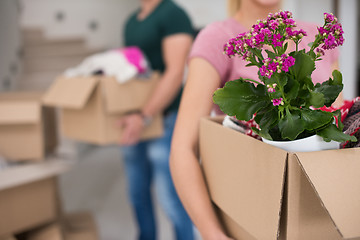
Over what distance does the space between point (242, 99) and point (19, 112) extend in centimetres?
127

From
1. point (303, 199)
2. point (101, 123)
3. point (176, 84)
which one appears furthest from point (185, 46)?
point (303, 199)

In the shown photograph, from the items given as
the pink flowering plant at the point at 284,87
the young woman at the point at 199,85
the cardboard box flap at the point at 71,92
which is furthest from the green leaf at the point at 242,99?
the cardboard box flap at the point at 71,92

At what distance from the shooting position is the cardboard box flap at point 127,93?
5.04 feet

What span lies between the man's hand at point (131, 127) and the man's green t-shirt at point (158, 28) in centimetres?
16

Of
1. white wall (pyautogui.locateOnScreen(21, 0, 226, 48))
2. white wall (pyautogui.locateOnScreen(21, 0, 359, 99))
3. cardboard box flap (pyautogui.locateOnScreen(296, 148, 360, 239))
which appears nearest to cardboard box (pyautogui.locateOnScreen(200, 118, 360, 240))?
cardboard box flap (pyautogui.locateOnScreen(296, 148, 360, 239))

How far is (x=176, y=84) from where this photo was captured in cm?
163

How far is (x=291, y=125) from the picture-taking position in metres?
0.47

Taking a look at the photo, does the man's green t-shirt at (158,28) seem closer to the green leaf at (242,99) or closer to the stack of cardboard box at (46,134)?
the stack of cardboard box at (46,134)

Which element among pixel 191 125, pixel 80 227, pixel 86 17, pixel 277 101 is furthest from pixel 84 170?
pixel 277 101

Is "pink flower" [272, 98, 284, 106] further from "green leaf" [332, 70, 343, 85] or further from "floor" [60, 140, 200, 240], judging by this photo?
"floor" [60, 140, 200, 240]

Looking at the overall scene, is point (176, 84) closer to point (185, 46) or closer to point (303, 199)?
point (185, 46)

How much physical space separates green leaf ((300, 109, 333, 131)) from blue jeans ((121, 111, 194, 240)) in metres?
1.19

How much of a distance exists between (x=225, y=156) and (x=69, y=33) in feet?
12.9

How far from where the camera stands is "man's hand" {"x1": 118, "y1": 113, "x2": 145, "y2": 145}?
1.61 m
